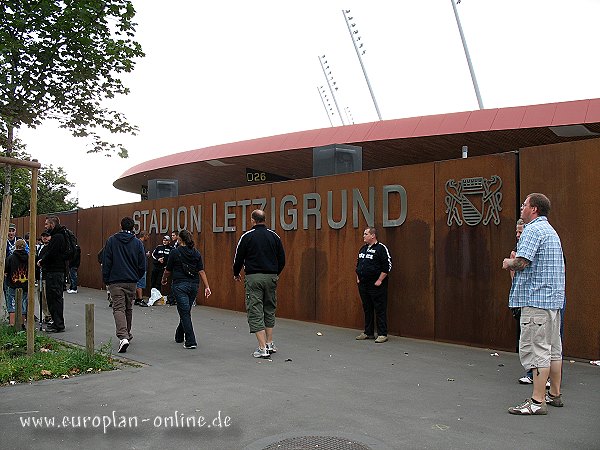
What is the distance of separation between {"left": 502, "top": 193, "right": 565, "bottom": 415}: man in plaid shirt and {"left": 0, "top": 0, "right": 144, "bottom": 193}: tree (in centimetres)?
593

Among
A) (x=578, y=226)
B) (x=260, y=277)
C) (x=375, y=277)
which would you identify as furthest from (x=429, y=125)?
(x=260, y=277)

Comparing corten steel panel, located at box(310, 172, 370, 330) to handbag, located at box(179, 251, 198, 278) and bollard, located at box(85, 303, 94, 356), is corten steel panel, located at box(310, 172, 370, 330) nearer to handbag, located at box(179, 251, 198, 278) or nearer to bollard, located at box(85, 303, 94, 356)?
handbag, located at box(179, 251, 198, 278)

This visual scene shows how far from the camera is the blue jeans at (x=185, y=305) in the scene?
871cm

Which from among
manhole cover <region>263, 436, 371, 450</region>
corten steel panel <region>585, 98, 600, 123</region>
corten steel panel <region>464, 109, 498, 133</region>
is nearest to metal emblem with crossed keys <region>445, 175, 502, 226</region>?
manhole cover <region>263, 436, 371, 450</region>

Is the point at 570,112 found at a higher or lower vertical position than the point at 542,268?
higher

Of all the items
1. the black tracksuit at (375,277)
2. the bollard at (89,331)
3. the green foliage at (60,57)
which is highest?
the green foliage at (60,57)

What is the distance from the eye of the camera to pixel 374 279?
930cm

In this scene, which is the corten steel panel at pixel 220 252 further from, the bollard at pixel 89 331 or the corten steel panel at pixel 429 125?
the corten steel panel at pixel 429 125

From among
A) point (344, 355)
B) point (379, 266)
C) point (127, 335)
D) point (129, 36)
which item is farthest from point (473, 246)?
point (129, 36)

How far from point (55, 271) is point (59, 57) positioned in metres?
3.64

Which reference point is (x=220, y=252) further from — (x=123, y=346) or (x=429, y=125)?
(x=429, y=125)

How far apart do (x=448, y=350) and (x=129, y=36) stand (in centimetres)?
640

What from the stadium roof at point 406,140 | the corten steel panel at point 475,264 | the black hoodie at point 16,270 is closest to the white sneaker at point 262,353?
the corten steel panel at point 475,264

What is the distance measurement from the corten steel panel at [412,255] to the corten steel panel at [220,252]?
459 cm
